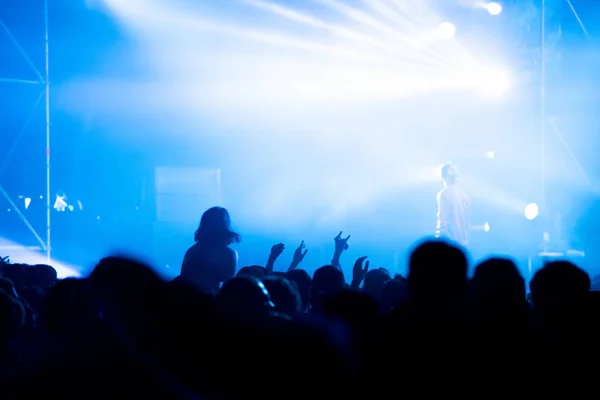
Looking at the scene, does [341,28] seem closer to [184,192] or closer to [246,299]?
[184,192]

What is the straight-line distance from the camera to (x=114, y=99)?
11.4 meters

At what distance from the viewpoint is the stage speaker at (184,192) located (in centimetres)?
1136

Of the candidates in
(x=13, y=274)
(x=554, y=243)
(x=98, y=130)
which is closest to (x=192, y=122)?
(x=98, y=130)

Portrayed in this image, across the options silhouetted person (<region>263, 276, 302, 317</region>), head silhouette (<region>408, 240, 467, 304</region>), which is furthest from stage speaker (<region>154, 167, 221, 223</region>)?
head silhouette (<region>408, 240, 467, 304</region>)

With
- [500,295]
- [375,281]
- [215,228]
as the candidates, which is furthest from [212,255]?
[500,295]

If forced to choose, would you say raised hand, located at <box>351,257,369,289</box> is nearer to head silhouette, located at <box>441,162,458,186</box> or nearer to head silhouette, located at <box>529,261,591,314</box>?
head silhouette, located at <box>529,261,591,314</box>

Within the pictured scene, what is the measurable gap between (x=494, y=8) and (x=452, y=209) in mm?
4525

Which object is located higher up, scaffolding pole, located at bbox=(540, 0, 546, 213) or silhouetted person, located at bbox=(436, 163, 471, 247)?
scaffolding pole, located at bbox=(540, 0, 546, 213)

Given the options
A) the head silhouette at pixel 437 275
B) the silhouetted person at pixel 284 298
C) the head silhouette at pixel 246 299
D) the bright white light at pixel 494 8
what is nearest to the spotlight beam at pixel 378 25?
the bright white light at pixel 494 8

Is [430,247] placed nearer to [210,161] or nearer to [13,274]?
[13,274]

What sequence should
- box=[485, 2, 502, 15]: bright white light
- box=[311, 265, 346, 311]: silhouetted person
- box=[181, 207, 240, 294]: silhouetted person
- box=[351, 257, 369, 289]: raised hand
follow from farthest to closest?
box=[485, 2, 502, 15]: bright white light
box=[181, 207, 240, 294]: silhouetted person
box=[351, 257, 369, 289]: raised hand
box=[311, 265, 346, 311]: silhouetted person

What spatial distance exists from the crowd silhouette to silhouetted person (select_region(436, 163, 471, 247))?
19.1 ft

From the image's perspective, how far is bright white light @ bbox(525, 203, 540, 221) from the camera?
36.9ft

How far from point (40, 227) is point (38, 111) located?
1855mm
